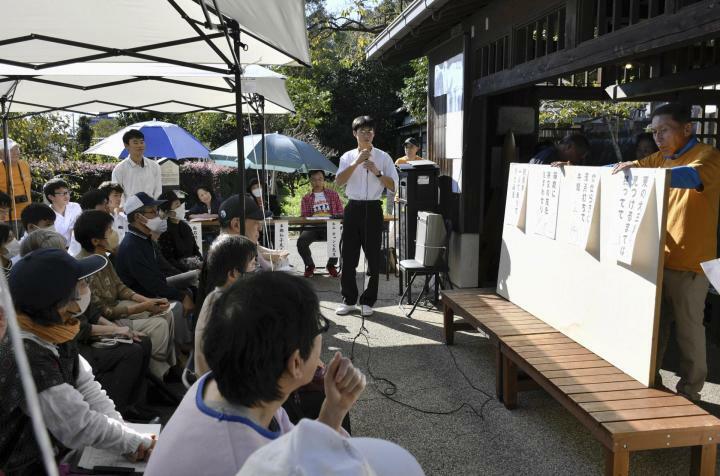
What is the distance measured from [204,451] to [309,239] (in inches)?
281

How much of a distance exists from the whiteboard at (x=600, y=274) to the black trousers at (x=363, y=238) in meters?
1.69

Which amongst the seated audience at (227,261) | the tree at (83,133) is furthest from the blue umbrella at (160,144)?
the tree at (83,133)

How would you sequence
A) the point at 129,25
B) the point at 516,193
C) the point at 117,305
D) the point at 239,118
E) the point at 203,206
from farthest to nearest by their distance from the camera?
the point at 203,206 → the point at 516,193 → the point at 117,305 → the point at 129,25 → the point at 239,118

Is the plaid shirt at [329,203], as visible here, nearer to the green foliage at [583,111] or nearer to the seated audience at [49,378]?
the green foliage at [583,111]

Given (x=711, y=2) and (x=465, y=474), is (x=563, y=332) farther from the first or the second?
(x=711, y=2)

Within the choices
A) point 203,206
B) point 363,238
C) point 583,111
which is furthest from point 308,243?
point 583,111

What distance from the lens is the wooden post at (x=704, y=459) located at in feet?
8.45

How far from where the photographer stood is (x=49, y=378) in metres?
2.07

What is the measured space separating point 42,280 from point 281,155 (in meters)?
7.17

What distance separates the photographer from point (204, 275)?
10.2ft

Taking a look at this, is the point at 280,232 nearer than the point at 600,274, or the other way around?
the point at 600,274

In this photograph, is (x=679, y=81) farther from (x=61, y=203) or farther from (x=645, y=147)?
(x=61, y=203)

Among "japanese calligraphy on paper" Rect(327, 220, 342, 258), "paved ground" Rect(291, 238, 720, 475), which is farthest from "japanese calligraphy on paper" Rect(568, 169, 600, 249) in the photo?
"japanese calligraphy on paper" Rect(327, 220, 342, 258)

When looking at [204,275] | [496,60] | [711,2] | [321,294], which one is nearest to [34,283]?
[204,275]
